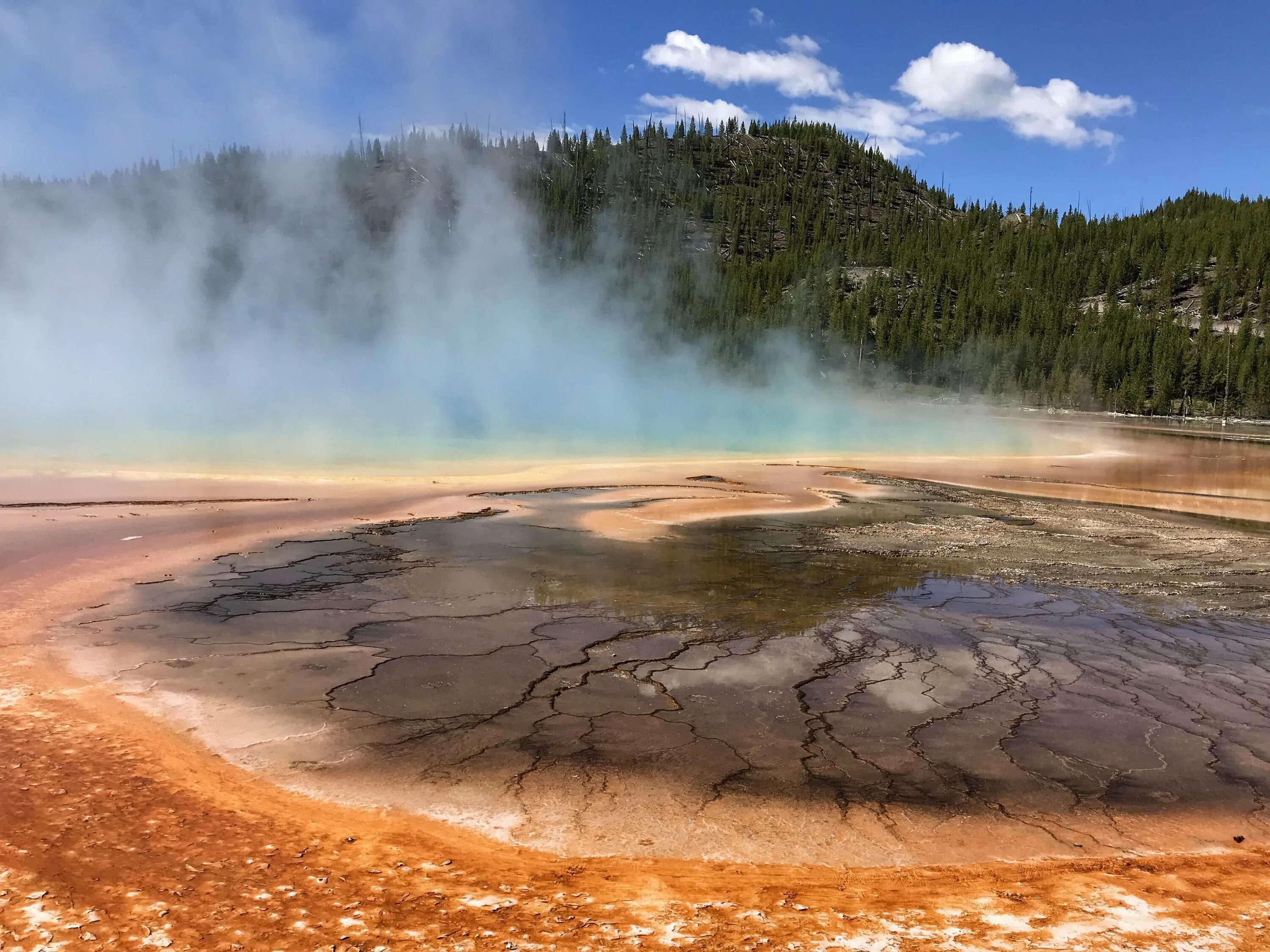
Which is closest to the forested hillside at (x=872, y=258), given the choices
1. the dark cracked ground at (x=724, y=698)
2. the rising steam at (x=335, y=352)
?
the rising steam at (x=335, y=352)

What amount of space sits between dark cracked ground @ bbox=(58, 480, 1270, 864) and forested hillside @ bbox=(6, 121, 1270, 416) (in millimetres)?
70058

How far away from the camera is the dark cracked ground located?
4.68 m

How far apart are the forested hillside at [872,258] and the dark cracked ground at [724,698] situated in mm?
70058

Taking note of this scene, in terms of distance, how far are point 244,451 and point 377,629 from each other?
1841 cm

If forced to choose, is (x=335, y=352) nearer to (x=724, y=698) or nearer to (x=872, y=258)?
(x=724, y=698)

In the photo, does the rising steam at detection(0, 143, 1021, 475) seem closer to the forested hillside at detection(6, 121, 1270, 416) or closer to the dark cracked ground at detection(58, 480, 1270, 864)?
the forested hillside at detection(6, 121, 1270, 416)

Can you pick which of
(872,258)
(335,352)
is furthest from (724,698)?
(872,258)

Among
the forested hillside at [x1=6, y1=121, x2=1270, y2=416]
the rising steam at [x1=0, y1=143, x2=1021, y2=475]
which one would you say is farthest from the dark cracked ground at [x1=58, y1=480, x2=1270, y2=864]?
the forested hillside at [x1=6, y1=121, x2=1270, y2=416]

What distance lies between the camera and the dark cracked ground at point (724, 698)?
15.3 ft

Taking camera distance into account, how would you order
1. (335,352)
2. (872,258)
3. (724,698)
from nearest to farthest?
(724,698), (335,352), (872,258)

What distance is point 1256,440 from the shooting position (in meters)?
45.7

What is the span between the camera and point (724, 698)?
6.46 meters

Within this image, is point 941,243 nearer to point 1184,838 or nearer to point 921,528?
point 921,528

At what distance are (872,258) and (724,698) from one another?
4413 inches
